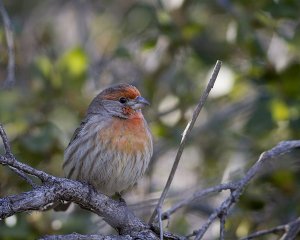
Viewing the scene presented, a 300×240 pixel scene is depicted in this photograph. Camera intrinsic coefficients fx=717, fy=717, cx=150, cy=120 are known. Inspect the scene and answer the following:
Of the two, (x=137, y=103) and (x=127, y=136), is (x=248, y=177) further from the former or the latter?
(x=137, y=103)

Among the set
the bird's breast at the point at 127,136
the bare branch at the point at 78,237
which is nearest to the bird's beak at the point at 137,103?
the bird's breast at the point at 127,136

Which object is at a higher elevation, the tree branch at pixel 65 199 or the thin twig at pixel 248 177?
the thin twig at pixel 248 177

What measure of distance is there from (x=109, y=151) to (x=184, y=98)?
164cm

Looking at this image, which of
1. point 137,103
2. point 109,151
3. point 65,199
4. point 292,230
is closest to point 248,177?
point 292,230

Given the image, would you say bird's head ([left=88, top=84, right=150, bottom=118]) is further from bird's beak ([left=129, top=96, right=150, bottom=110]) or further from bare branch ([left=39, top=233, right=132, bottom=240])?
bare branch ([left=39, top=233, right=132, bottom=240])

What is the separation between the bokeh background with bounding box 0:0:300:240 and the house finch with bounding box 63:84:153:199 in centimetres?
30

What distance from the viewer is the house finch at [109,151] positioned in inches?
223

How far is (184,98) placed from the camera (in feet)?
23.3

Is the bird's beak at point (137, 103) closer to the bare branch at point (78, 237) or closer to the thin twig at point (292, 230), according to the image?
the thin twig at point (292, 230)

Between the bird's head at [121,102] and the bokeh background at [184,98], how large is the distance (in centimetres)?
38

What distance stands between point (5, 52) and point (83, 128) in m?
1.58

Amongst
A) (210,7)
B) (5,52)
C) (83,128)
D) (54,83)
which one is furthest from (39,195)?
(210,7)

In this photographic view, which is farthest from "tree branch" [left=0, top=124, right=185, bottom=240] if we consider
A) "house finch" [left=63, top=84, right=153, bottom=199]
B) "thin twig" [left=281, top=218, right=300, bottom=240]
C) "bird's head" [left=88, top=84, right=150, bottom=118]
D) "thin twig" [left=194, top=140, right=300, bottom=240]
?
"bird's head" [left=88, top=84, right=150, bottom=118]

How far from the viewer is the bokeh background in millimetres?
6242
